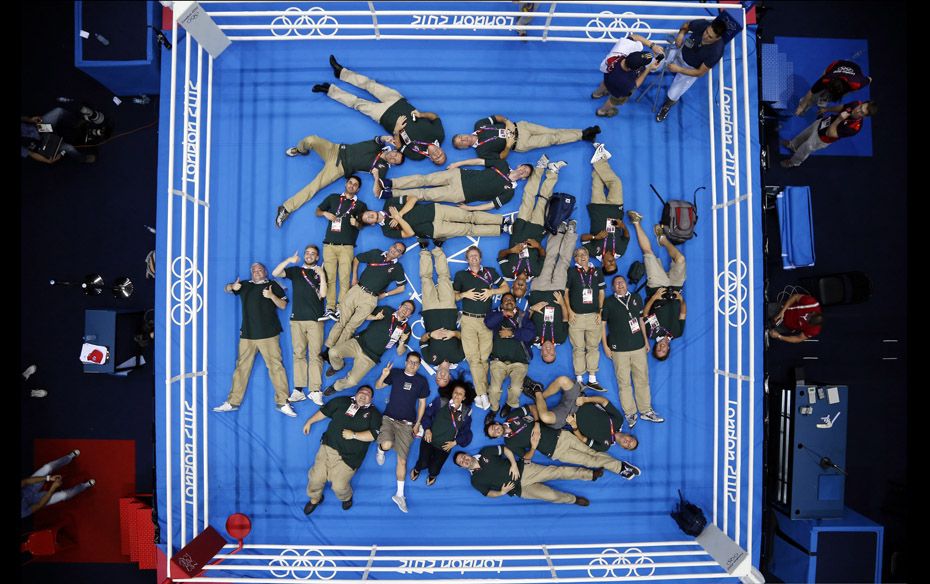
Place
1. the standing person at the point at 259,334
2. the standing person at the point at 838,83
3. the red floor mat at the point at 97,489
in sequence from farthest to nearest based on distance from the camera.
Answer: the red floor mat at the point at 97,489
the standing person at the point at 259,334
the standing person at the point at 838,83

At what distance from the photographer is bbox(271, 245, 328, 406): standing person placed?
636 centimetres

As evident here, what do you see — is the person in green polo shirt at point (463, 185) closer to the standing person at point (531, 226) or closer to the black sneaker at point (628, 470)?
the standing person at point (531, 226)

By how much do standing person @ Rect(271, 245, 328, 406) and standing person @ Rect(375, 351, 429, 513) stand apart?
0.92 meters

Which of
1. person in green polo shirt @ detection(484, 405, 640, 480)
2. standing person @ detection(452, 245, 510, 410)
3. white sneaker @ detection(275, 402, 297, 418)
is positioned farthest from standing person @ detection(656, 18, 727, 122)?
white sneaker @ detection(275, 402, 297, 418)

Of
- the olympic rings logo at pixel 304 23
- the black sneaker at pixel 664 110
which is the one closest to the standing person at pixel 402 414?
the olympic rings logo at pixel 304 23

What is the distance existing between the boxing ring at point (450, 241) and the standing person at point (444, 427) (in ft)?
1.13

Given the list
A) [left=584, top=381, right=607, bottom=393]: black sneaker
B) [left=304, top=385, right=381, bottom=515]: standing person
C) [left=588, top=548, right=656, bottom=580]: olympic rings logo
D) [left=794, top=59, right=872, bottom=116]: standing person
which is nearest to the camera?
[left=588, top=548, right=656, bottom=580]: olympic rings logo

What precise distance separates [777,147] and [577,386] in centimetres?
491

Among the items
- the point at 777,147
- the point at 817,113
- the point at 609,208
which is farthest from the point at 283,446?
the point at 817,113

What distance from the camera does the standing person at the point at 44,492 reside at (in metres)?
6.20

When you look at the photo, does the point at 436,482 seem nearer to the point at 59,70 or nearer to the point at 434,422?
the point at 434,422

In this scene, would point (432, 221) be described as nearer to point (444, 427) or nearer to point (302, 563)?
point (444, 427)

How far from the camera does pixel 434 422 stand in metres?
6.27

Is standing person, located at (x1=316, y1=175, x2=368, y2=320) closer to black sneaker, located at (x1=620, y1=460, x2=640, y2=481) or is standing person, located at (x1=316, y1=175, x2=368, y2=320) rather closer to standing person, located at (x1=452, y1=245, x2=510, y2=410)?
standing person, located at (x1=452, y1=245, x2=510, y2=410)
